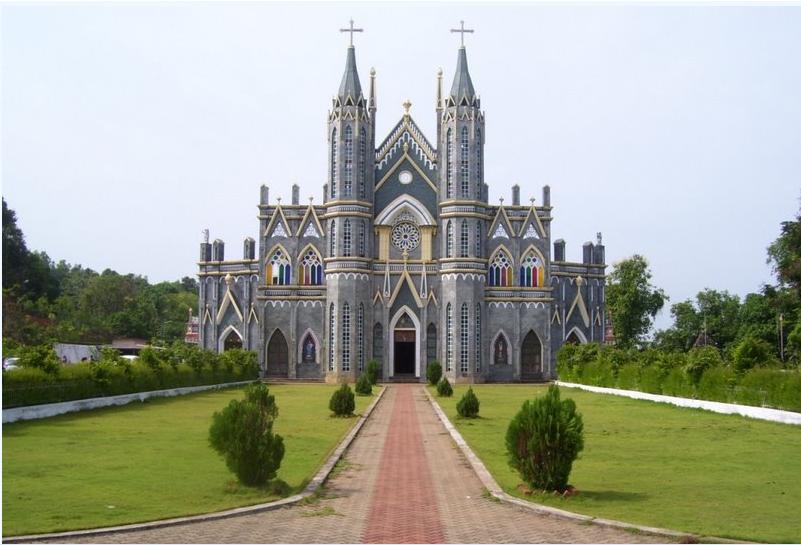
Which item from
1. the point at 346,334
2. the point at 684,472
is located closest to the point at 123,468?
the point at 684,472

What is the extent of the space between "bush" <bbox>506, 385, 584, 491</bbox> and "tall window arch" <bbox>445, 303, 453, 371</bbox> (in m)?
43.2

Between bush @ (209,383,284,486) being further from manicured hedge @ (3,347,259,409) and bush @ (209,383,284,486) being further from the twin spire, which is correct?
the twin spire

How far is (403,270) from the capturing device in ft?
195

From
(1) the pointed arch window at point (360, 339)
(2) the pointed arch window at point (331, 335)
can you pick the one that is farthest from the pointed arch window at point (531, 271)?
(2) the pointed arch window at point (331, 335)

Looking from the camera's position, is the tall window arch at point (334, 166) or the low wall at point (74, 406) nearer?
the low wall at point (74, 406)

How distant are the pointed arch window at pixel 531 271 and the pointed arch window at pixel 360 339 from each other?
11.5 meters

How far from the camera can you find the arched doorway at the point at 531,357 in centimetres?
6009

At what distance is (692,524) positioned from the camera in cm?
1125

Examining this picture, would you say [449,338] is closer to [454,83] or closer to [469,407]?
[454,83]

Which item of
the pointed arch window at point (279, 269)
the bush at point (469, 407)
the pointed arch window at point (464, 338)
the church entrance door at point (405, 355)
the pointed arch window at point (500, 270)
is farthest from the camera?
the pointed arch window at point (279, 269)

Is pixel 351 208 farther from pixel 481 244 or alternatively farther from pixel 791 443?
pixel 791 443

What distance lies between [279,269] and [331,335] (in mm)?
6727

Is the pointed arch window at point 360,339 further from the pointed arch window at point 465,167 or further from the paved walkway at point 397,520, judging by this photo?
the paved walkway at point 397,520

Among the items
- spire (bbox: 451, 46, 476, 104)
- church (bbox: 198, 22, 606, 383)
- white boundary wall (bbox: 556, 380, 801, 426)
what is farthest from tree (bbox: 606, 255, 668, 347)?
white boundary wall (bbox: 556, 380, 801, 426)
